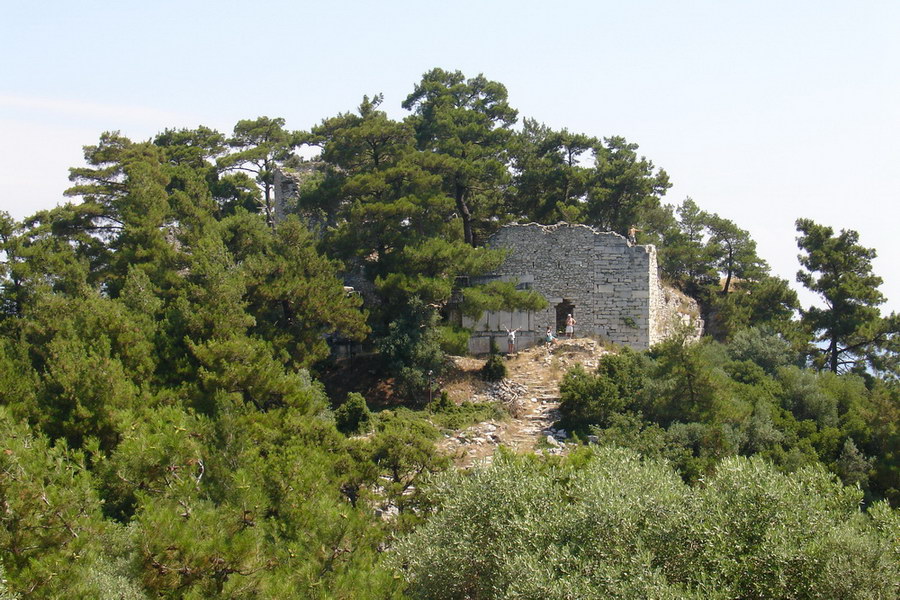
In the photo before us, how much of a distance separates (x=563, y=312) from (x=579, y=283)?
103cm

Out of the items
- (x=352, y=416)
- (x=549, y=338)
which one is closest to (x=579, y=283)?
(x=549, y=338)

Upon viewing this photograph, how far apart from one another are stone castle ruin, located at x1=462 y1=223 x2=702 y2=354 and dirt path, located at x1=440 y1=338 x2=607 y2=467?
0.81 metres

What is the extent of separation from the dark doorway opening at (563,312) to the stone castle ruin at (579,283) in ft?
0.09

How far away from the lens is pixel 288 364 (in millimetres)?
20016

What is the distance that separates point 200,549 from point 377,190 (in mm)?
13939

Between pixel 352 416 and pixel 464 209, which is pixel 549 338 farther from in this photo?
pixel 352 416

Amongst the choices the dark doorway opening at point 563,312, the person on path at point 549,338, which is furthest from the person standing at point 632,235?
the person on path at point 549,338

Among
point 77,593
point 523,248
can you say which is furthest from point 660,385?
point 77,593

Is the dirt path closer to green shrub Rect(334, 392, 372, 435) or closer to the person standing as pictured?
green shrub Rect(334, 392, 372, 435)

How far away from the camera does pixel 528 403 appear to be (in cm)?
2097

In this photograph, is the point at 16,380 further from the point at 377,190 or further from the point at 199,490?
the point at 377,190

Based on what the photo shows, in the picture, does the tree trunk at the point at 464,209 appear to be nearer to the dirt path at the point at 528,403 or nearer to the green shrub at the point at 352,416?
the dirt path at the point at 528,403

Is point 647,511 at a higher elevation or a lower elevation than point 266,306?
lower

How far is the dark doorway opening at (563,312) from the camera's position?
24.2 m
